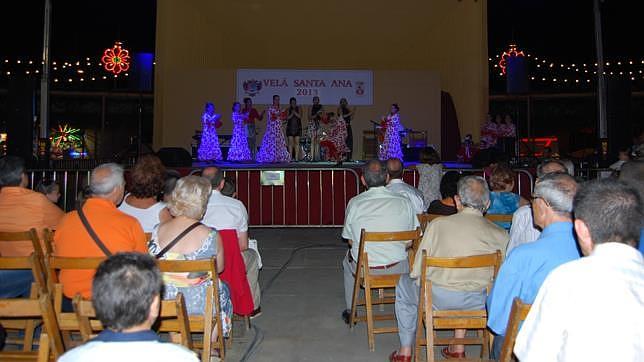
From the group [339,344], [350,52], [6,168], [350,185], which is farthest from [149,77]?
[339,344]

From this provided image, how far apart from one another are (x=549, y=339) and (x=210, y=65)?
573 inches

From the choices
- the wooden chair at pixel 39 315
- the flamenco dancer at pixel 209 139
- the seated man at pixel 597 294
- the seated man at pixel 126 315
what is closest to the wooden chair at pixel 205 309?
the wooden chair at pixel 39 315

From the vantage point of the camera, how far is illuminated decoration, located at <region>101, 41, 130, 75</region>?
16172mm

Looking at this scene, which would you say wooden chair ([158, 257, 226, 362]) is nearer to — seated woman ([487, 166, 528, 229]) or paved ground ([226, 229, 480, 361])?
paved ground ([226, 229, 480, 361])

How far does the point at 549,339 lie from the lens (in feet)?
4.68

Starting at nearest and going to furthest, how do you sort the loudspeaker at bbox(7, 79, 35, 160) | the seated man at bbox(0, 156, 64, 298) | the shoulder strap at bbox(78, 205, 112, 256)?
1. the shoulder strap at bbox(78, 205, 112, 256)
2. the seated man at bbox(0, 156, 64, 298)
3. the loudspeaker at bbox(7, 79, 35, 160)

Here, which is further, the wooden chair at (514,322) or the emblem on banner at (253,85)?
the emblem on banner at (253,85)

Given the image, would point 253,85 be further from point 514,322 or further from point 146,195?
point 514,322

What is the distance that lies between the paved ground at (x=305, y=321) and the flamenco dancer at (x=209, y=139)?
18.5ft

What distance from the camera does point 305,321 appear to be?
12.7 feet

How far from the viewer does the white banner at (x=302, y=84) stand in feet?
45.6

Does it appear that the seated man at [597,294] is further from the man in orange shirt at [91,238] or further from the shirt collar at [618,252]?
the man in orange shirt at [91,238]

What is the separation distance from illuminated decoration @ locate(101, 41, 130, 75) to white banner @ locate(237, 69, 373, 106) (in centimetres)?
433

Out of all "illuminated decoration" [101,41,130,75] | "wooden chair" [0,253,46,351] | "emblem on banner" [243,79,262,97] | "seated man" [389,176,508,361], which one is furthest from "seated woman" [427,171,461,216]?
"illuminated decoration" [101,41,130,75]
